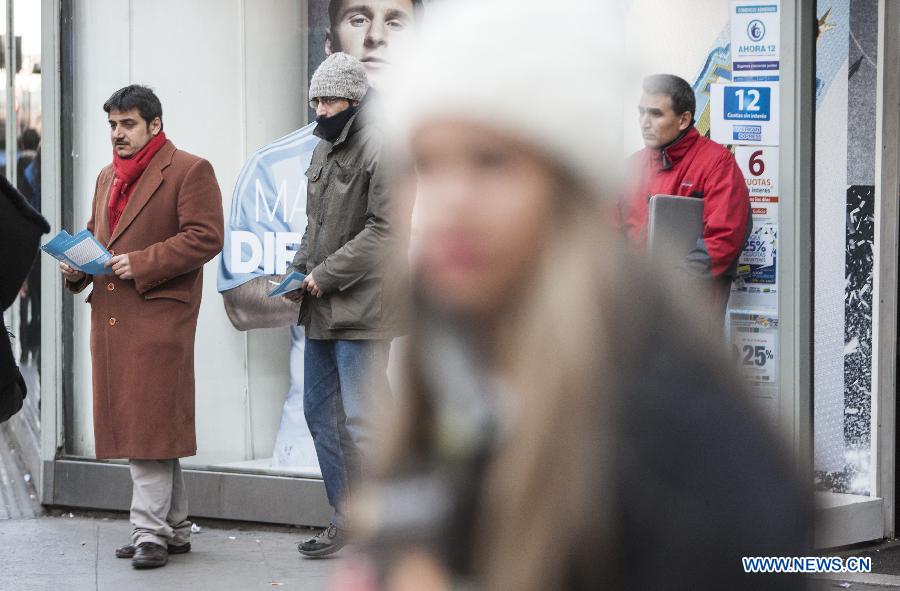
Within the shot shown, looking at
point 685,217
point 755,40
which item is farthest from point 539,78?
point 755,40

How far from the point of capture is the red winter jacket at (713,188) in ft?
16.3

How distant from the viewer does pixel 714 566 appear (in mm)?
957

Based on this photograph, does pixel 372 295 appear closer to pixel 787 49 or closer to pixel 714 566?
pixel 787 49

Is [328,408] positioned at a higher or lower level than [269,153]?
lower

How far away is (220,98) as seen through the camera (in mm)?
6535

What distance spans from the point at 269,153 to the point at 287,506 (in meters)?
1.62

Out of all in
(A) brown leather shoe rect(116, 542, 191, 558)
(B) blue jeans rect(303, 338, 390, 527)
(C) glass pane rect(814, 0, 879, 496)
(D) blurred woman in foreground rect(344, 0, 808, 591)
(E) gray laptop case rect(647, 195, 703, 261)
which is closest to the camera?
(D) blurred woman in foreground rect(344, 0, 808, 591)

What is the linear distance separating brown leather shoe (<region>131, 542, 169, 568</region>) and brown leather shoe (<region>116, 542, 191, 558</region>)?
0.62ft

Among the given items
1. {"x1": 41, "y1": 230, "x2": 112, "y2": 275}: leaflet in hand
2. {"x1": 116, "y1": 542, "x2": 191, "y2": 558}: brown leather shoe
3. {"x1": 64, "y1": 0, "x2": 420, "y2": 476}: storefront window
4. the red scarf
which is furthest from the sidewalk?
the red scarf

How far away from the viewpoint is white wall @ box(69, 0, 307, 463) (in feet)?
21.1

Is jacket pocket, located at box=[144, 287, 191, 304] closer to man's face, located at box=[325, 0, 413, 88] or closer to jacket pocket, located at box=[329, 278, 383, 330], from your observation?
jacket pocket, located at box=[329, 278, 383, 330]

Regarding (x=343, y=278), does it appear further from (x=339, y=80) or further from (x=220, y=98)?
(x=220, y=98)

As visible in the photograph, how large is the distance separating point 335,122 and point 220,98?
1.46 m

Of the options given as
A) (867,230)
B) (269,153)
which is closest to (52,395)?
(269,153)
